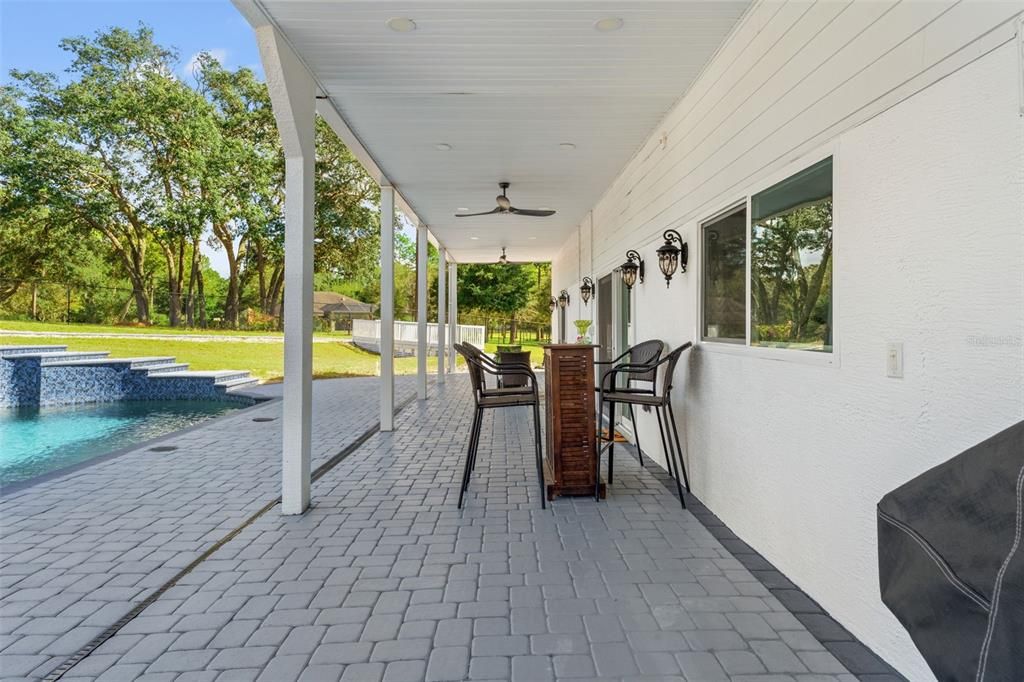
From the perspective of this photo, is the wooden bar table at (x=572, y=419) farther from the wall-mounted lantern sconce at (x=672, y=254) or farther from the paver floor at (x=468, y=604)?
the wall-mounted lantern sconce at (x=672, y=254)

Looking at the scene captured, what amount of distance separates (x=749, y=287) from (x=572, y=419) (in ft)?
4.63

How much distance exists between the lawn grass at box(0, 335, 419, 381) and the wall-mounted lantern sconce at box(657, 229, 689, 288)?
10.6m

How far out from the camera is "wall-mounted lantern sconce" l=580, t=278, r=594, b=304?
760 centimetres

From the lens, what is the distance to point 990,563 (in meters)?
0.90

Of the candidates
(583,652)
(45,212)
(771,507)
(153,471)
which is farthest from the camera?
(45,212)

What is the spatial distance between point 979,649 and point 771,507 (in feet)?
5.83

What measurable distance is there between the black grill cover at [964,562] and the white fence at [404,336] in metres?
15.1

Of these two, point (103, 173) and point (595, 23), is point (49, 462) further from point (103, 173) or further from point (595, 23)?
point (103, 173)

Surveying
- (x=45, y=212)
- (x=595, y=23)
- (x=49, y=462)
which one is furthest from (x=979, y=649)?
(x=45, y=212)

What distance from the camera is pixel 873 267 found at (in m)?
1.88

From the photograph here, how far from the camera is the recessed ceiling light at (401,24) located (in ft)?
9.18

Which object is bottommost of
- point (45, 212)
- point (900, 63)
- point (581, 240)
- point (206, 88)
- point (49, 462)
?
point (49, 462)

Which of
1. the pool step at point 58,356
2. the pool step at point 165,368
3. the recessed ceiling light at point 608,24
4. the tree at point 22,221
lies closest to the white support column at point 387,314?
the recessed ceiling light at point 608,24

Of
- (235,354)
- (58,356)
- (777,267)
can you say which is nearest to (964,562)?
(777,267)
